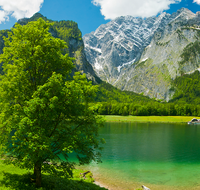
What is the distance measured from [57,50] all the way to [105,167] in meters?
27.0

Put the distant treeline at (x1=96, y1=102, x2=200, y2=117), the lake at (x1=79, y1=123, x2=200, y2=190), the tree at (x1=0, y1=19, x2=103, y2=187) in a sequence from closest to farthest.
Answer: the tree at (x1=0, y1=19, x2=103, y2=187) → the lake at (x1=79, y1=123, x2=200, y2=190) → the distant treeline at (x1=96, y1=102, x2=200, y2=117)

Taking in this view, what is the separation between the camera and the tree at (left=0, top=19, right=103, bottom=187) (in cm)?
1364

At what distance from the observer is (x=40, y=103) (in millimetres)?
13398

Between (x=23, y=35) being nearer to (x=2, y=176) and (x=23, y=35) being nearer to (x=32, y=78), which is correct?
(x=32, y=78)

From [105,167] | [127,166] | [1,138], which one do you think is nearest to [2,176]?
[1,138]

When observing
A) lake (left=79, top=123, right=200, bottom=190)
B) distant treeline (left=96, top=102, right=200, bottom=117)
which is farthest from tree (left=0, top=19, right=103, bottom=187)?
distant treeline (left=96, top=102, right=200, bottom=117)

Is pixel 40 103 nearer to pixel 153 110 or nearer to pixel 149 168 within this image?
pixel 149 168

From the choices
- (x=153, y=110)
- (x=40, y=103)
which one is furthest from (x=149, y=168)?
(x=153, y=110)

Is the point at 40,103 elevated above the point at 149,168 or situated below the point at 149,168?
above

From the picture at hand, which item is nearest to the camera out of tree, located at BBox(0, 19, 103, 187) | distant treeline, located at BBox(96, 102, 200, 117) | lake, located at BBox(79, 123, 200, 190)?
tree, located at BBox(0, 19, 103, 187)

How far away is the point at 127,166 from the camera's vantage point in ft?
120

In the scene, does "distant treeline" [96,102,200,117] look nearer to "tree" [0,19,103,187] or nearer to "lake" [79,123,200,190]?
"lake" [79,123,200,190]

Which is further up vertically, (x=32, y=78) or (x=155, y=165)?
(x=32, y=78)

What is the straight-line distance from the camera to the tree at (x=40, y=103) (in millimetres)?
13641
